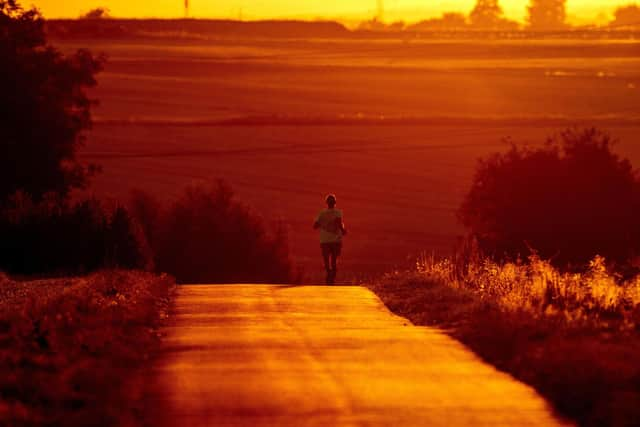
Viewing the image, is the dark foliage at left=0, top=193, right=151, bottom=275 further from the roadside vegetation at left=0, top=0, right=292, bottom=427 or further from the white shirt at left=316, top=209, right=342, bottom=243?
the white shirt at left=316, top=209, right=342, bottom=243

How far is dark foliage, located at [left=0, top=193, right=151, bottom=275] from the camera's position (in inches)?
1136

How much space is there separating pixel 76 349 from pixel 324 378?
237 cm

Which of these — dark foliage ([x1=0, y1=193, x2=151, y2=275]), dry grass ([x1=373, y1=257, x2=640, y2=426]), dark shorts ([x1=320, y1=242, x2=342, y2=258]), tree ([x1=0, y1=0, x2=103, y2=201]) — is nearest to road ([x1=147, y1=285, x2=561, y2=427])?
dry grass ([x1=373, y1=257, x2=640, y2=426])

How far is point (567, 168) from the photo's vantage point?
52562 mm

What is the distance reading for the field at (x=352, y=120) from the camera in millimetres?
73500

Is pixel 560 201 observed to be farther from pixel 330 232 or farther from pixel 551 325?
pixel 551 325

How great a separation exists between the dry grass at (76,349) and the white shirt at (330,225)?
219 inches

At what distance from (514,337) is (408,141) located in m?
79.5

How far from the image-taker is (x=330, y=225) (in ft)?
85.9

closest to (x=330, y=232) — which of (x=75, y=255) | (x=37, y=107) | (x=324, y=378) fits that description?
(x=75, y=255)

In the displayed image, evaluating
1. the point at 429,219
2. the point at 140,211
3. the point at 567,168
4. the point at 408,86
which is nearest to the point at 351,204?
the point at 429,219

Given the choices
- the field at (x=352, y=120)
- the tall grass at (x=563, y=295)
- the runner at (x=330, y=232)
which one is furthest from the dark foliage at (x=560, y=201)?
the tall grass at (x=563, y=295)

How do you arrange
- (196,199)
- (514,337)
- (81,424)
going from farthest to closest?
(196,199) → (514,337) → (81,424)

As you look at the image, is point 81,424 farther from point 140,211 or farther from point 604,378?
point 140,211
